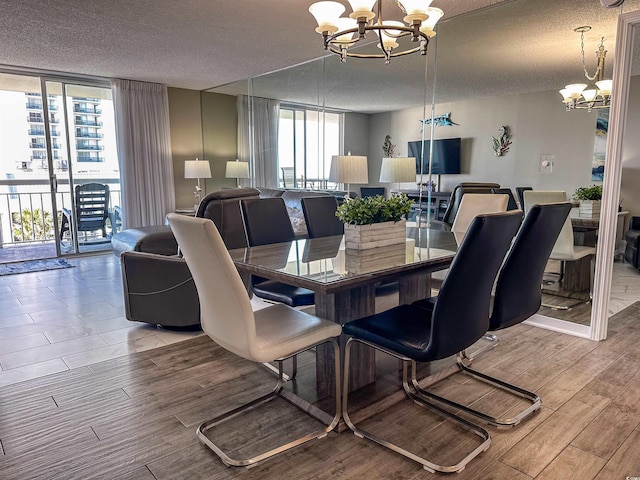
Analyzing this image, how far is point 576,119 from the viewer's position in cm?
311

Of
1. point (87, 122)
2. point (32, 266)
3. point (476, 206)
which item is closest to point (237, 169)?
point (87, 122)

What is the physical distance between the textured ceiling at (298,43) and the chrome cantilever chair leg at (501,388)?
88.3 inches

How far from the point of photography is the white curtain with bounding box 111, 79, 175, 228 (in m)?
6.09

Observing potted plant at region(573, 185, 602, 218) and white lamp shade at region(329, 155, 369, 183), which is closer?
potted plant at region(573, 185, 602, 218)

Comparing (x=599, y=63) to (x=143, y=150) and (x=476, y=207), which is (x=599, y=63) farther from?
(x=143, y=150)

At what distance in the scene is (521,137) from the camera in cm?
347

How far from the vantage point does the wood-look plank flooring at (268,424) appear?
1699 mm

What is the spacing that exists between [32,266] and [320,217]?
426 cm

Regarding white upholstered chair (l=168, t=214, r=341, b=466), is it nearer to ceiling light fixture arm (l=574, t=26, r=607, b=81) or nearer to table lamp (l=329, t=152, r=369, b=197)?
table lamp (l=329, t=152, r=369, b=197)

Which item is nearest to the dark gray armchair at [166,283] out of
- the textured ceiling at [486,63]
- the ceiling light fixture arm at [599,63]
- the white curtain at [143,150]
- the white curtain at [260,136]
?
the textured ceiling at [486,63]

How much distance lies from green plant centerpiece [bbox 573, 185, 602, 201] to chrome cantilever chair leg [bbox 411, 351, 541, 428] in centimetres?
156

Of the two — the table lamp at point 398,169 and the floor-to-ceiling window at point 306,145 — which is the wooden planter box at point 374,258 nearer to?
the table lamp at point 398,169

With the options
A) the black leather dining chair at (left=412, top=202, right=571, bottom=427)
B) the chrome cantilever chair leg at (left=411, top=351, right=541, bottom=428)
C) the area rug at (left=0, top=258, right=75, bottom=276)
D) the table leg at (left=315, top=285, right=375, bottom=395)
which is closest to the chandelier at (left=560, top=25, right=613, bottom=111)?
the black leather dining chair at (left=412, top=202, right=571, bottom=427)

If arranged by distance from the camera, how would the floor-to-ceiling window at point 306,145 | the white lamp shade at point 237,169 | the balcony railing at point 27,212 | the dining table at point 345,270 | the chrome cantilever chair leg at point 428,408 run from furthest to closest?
the white lamp shade at point 237,169 → the balcony railing at point 27,212 → the floor-to-ceiling window at point 306,145 → the dining table at point 345,270 → the chrome cantilever chair leg at point 428,408
